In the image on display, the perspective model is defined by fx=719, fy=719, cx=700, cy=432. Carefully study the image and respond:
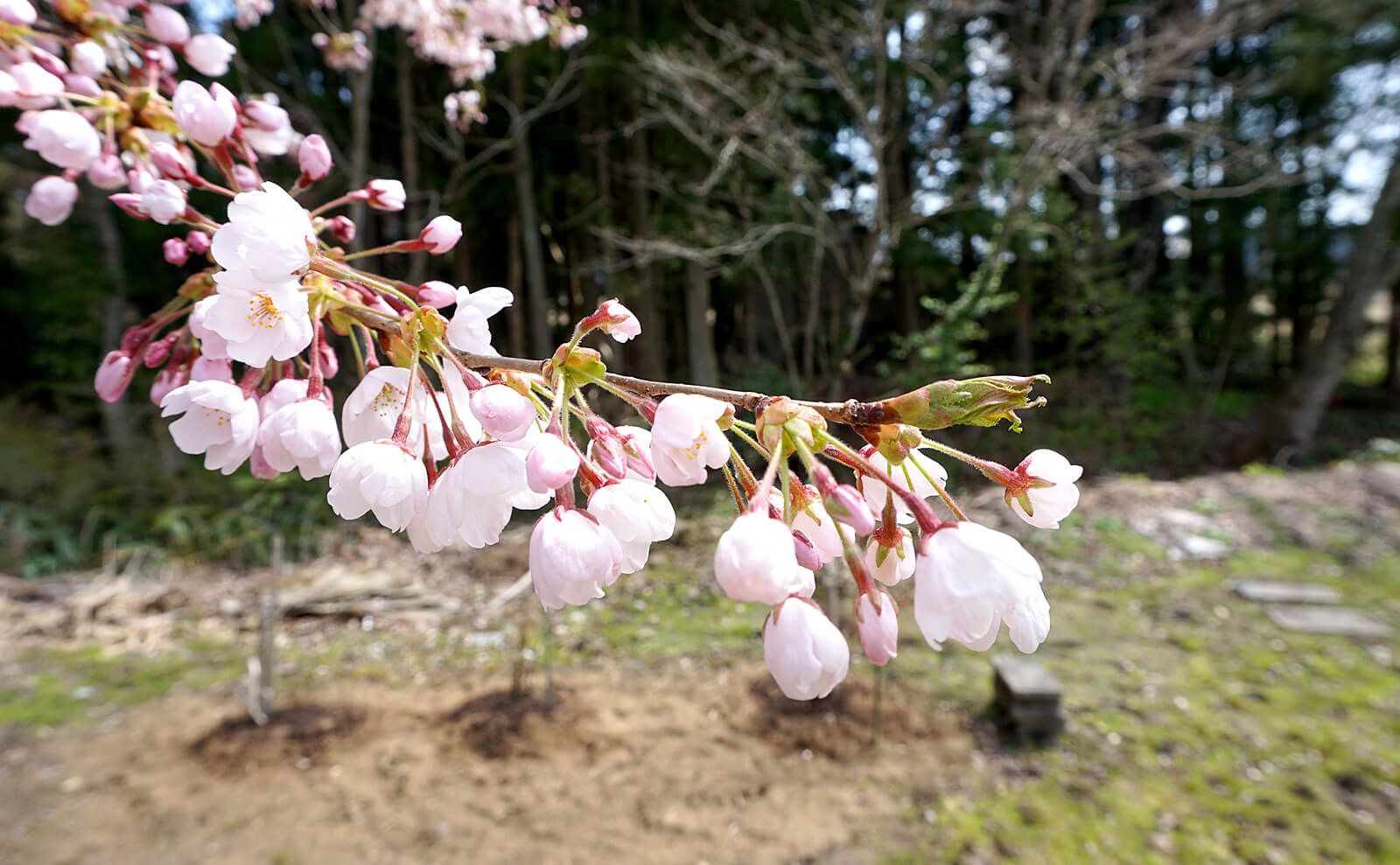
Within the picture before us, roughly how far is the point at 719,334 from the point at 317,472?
6881mm

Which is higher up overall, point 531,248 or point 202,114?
point 531,248

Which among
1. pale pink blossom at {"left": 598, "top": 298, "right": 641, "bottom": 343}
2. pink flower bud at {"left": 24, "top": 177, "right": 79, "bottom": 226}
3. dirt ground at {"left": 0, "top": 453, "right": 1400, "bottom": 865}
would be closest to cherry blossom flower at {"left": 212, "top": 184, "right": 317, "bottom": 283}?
pale pink blossom at {"left": 598, "top": 298, "right": 641, "bottom": 343}

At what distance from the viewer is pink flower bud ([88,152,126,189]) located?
2.63 feet

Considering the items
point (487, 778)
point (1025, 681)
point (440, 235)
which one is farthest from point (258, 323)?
point (1025, 681)

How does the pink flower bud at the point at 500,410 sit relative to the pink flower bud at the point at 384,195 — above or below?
below

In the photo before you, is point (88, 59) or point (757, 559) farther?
point (88, 59)

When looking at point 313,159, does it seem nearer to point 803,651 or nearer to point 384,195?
point 384,195

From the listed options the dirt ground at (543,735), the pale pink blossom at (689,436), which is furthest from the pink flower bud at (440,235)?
the dirt ground at (543,735)

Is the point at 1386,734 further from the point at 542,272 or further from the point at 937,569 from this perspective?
the point at 542,272

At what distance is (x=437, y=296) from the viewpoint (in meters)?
0.57

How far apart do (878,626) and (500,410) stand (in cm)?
27

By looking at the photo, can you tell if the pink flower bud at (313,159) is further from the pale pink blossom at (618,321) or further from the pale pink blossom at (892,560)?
the pale pink blossom at (892,560)

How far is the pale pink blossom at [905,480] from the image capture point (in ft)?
1.53

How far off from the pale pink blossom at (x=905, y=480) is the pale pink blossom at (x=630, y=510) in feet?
0.45
